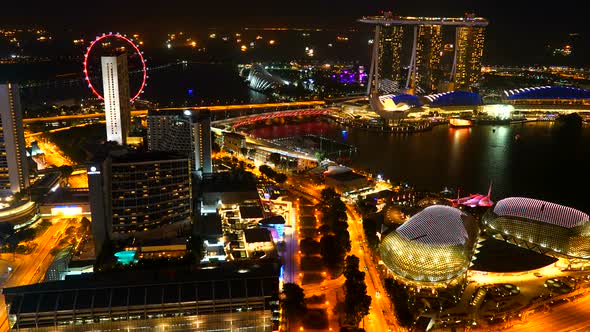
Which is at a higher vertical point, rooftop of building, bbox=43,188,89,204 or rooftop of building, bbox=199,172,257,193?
rooftop of building, bbox=199,172,257,193

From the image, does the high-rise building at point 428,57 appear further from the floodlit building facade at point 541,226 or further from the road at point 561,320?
the road at point 561,320

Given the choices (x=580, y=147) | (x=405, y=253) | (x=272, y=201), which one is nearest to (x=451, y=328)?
(x=405, y=253)

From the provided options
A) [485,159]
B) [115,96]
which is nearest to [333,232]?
[485,159]

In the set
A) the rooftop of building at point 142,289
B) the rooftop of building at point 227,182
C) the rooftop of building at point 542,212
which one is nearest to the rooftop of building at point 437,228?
the rooftop of building at point 542,212

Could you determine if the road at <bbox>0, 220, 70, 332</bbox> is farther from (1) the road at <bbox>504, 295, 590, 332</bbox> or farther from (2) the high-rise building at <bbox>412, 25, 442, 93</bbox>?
(2) the high-rise building at <bbox>412, 25, 442, 93</bbox>

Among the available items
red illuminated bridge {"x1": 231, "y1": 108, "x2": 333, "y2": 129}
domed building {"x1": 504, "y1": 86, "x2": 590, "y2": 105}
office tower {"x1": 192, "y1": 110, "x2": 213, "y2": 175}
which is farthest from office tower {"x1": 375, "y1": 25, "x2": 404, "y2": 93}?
office tower {"x1": 192, "y1": 110, "x2": 213, "y2": 175}
